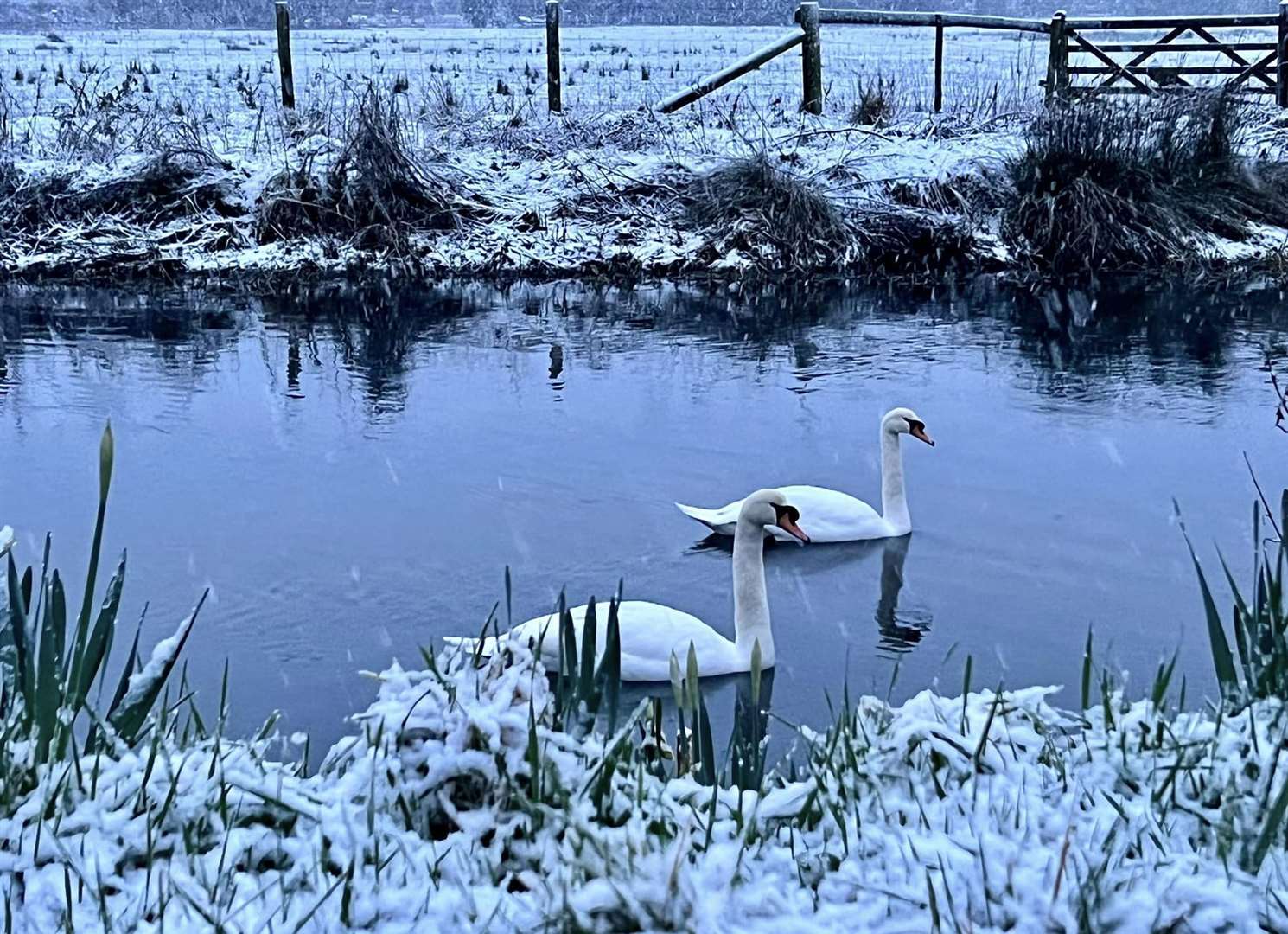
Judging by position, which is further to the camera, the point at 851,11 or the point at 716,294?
the point at 851,11

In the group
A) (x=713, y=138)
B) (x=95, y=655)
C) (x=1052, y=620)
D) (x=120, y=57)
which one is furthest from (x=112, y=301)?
(x=120, y=57)

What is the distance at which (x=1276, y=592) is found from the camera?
3348mm

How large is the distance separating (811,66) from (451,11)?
6054cm

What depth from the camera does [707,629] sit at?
19.1 feet

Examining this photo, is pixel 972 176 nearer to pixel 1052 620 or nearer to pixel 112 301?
pixel 112 301

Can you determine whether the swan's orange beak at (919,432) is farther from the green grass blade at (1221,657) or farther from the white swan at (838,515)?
the green grass blade at (1221,657)

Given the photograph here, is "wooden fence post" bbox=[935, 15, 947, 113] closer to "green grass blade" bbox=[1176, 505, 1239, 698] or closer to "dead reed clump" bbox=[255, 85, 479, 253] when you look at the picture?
"dead reed clump" bbox=[255, 85, 479, 253]

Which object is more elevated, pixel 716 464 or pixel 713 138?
pixel 713 138

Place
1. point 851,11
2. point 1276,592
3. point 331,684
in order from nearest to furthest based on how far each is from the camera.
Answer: point 1276,592 < point 331,684 < point 851,11

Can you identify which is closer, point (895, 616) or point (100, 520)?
point (100, 520)

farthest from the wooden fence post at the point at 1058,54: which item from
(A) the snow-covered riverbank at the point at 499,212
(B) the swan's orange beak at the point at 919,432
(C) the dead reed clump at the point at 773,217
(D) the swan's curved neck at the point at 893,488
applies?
(D) the swan's curved neck at the point at 893,488

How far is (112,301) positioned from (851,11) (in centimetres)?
1169

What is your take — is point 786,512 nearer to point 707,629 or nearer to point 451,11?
point 707,629

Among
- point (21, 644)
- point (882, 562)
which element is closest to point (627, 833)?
point (21, 644)
